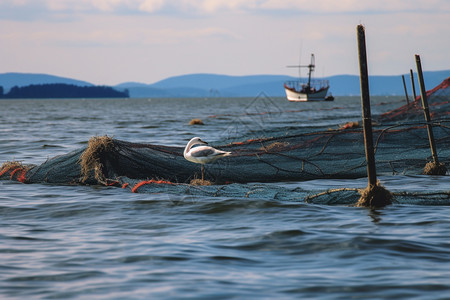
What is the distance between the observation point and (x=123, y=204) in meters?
11.2

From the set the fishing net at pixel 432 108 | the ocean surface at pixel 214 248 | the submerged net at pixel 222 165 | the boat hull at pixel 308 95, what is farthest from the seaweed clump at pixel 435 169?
the boat hull at pixel 308 95

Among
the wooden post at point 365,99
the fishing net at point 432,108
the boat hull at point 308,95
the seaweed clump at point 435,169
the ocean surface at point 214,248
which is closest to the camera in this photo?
the ocean surface at point 214,248

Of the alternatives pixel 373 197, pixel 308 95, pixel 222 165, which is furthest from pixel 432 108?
pixel 308 95

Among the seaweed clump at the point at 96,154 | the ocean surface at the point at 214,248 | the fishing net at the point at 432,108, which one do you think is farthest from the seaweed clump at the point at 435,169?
the fishing net at the point at 432,108

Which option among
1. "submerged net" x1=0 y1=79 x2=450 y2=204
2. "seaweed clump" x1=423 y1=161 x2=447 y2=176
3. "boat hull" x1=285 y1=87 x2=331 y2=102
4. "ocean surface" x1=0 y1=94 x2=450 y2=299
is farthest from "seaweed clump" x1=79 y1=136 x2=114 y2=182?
"boat hull" x1=285 y1=87 x2=331 y2=102

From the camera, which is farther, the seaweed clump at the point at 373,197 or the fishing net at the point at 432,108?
the fishing net at the point at 432,108

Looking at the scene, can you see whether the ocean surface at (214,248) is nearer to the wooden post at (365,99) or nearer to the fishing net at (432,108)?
the wooden post at (365,99)

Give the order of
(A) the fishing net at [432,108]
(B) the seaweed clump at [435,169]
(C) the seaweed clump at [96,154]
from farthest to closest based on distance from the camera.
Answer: (A) the fishing net at [432,108], (B) the seaweed clump at [435,169], (C) the seaweed clump at [96,154]

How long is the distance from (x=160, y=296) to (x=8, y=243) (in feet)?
9.81

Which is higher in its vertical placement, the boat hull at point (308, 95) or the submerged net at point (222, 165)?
the boat hull at point (308, 95)

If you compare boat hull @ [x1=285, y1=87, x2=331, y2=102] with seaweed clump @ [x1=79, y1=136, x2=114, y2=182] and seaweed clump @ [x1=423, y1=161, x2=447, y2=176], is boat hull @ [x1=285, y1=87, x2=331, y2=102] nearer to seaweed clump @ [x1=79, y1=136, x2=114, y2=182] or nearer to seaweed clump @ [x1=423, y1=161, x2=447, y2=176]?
seaweed clump @ [x1=423, y1=161, x2=447, y2=176]

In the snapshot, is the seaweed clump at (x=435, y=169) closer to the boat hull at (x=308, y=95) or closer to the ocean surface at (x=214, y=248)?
the ocean surface at (x=214, y=248)

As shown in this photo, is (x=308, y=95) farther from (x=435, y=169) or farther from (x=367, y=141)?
(x=367, y=141)

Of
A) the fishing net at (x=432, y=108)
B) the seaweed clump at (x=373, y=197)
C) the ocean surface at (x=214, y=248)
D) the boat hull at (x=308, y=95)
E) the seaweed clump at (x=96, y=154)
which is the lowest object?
the ocean surface at (x=214, y=248)
